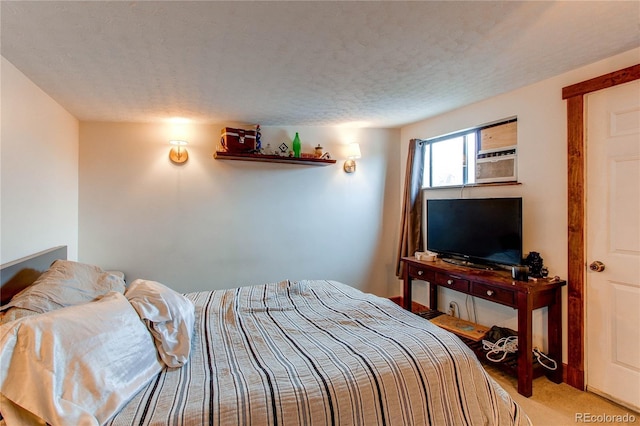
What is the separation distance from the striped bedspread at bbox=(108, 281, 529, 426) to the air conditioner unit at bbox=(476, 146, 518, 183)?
70.7 inches

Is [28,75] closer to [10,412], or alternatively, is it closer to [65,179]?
[65,179]

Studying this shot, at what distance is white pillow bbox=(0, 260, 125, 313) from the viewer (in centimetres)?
152

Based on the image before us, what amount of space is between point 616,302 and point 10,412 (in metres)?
3.21

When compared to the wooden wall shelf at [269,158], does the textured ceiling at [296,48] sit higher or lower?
higher

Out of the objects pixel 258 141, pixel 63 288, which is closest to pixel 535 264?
pixel 258 141

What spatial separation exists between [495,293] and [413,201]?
1.56 meters

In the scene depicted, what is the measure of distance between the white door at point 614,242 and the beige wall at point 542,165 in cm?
18

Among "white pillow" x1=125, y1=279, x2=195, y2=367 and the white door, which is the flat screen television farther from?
"white pillow" x1=125, y1=279, x2=195, y2=367

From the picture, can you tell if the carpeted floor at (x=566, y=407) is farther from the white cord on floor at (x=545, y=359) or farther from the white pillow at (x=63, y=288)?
the white pillow at (x=63, y=288)

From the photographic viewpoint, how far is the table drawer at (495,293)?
2368 millimetres

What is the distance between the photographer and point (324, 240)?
394 centimetres

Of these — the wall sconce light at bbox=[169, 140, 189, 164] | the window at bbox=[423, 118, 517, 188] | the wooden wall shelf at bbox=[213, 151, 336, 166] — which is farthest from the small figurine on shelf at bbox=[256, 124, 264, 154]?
the window at bbox=[423, 118, 517, 188]

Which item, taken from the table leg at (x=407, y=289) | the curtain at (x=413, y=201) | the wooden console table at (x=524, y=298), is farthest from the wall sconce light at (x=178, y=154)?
the wooden console table at (x=524, y=298)

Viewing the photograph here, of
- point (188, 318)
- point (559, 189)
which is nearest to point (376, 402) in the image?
point (188, 318)
